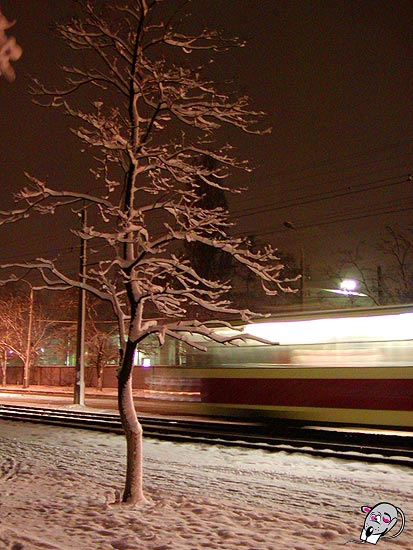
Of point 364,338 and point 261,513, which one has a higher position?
point 364,338

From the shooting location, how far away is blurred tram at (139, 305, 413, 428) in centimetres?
1594

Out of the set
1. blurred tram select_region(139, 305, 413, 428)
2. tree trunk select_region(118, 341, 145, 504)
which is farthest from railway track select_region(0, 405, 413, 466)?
tree trunk select_region(118, 341, 145, 504)

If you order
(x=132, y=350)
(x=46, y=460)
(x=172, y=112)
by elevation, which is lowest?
(x=46, y=460)

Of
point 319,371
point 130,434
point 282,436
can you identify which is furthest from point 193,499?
point 319,371

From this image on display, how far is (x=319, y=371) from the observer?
56.2 ft

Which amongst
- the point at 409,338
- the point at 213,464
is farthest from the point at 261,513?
the point at 409,338

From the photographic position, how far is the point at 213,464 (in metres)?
12.9

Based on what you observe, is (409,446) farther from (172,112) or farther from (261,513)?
(172,112)

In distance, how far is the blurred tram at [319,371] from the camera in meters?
15.9

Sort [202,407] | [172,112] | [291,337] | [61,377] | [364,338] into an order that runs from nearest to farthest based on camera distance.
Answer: [172,112]
[364,338]
[291,337]
[202,407]
[61,377]

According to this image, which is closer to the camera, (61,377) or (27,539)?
(27,539)

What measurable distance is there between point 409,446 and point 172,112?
1013 cm

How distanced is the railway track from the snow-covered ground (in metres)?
0.60

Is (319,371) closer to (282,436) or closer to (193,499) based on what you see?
(282,436)
